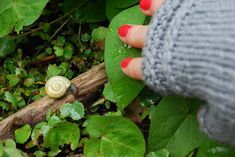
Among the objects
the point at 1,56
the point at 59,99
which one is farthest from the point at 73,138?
the point at 1,56

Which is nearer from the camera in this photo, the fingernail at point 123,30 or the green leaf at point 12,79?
the fingernail at point 123,30

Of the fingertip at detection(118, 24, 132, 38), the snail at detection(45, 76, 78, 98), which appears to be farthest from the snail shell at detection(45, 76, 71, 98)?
the fingertip at detection(118, 24, 132, 38)

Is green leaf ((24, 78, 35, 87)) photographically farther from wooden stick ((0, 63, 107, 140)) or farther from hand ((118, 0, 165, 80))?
hand ((118, 0, 165, 80))

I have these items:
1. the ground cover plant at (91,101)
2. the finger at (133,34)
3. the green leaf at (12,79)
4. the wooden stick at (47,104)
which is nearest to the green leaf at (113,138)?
the ground cover plant at (91,101)

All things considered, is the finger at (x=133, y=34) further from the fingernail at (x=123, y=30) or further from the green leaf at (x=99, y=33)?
the green leaf at (x=99, y=33)

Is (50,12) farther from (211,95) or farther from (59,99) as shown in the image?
(211,95)
